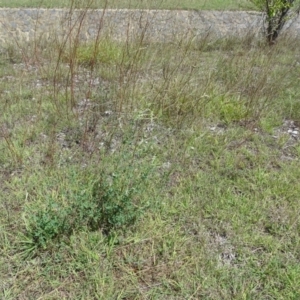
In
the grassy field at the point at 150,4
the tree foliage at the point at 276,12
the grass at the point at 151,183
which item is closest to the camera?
the grass at the point at 151,183

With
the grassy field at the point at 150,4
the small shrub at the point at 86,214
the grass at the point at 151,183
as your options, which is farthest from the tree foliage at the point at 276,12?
the small shrub at the point at 86,214

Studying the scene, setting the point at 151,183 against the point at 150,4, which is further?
the point at 150,4

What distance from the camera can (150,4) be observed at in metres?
3.94

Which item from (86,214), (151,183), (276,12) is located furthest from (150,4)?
(276,12)

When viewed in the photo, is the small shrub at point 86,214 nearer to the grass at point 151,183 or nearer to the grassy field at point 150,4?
the grass at point 151,183

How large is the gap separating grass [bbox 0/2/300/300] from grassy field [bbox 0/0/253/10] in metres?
0.64

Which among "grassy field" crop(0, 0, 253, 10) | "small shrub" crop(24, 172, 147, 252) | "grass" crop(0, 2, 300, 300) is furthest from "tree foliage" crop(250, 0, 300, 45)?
"small shrub" crop(24, 172, 147, 252)

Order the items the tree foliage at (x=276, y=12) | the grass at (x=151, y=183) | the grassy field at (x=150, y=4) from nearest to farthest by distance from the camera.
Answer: the grass at (x=151, y=183), the grassy field at (x=150, y=4), the tree foliage at (x=276, y=12)

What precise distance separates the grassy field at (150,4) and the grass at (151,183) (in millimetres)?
641

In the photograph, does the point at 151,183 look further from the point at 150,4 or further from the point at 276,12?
the point at 276,12

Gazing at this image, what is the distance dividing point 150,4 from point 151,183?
8.74 ft

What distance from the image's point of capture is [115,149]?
2.63 m

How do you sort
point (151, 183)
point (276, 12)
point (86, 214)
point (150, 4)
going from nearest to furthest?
point (86, 214) < point (151, 183) < point (150, 4) < point (276, 12)

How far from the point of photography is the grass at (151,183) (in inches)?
65.1
